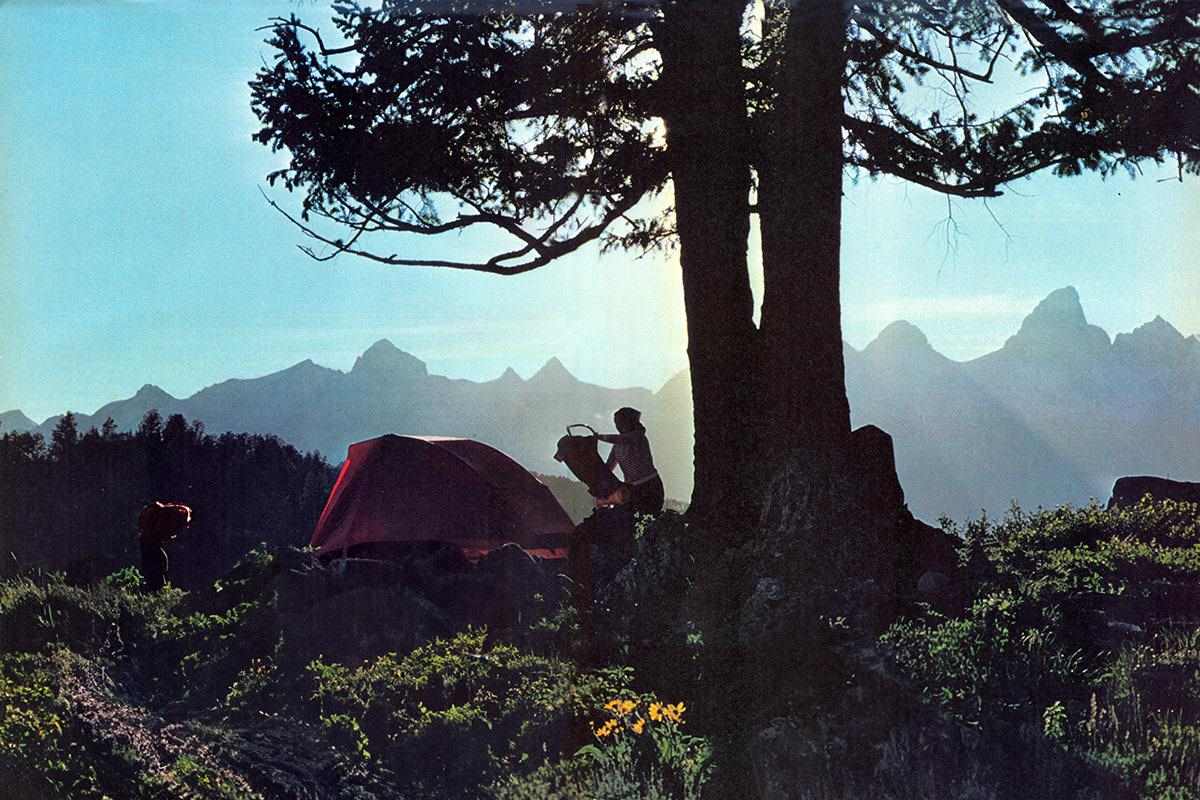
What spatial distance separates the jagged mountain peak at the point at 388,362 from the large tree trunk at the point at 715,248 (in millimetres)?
101086

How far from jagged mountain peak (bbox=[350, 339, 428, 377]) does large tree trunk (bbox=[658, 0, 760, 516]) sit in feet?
332

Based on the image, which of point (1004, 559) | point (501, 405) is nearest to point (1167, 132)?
point (1004, 559)

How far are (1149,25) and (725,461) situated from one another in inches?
224

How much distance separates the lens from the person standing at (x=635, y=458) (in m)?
12.6

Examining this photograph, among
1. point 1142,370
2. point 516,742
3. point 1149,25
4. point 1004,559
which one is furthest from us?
point 1142,370

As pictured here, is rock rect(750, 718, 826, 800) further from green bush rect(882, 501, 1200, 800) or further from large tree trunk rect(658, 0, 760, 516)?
large tree trunk rect(658, 0, 760, 516)

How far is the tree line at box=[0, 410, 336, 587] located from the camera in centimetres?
1691

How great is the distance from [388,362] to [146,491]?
355 feet

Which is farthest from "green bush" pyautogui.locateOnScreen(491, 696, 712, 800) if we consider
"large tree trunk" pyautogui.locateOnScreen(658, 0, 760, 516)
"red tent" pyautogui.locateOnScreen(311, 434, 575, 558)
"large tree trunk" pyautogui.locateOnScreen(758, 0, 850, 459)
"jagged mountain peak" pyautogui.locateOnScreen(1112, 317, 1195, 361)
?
"jagged mountain peak" pyautogui.locateOnScreen(1112, 317, 1195, 361)

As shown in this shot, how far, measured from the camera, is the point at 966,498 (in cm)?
12738

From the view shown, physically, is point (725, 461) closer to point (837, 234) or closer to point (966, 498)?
point (837, 234)

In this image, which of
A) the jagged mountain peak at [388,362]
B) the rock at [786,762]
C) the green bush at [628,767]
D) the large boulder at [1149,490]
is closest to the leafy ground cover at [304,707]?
the green bush at [628,767]

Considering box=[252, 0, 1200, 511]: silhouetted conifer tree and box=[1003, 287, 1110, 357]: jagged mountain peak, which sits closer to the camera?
box=[252, 0, 1200, 511]: silhouetted conifer tree

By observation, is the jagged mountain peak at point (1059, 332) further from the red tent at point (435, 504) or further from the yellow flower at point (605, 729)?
the yellow flower at point (605, 729)
